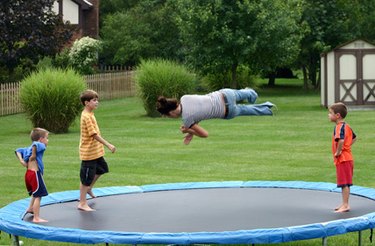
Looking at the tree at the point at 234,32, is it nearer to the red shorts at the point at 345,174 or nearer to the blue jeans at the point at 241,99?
the blue jeans at the point at 241,99

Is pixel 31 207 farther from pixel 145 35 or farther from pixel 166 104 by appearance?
pixel 145 35

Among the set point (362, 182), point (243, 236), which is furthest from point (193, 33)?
point (243, 236)

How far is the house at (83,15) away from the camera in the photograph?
3741 cm

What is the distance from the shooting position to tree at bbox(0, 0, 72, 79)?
82.5 feet

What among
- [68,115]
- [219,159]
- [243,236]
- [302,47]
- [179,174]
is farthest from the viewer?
[302,47]

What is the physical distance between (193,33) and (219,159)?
14.6m

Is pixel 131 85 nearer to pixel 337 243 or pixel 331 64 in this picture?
pixel 331 64

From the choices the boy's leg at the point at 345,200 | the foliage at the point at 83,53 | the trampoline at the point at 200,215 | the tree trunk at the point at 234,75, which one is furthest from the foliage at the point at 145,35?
the boy's leg at the point at 345,200

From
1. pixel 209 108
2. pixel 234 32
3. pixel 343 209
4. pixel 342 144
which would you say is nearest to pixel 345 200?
pixel 343 209

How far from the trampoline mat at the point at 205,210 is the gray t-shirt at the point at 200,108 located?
0.99 meters

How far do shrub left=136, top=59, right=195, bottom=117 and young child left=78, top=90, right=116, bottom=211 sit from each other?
13243mm

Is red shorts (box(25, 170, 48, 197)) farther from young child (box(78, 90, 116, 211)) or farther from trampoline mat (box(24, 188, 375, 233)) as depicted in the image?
young child (box(78, 90, 116, 211))

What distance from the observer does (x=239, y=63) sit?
29141 mm

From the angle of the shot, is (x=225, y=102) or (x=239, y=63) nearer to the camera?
(x=225, y=102)
